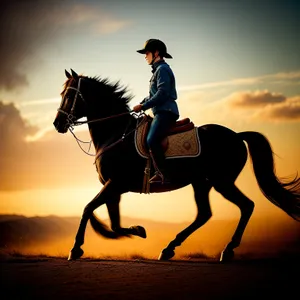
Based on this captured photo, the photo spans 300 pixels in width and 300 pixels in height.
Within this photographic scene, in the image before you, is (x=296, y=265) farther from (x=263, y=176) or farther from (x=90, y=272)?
(x=90, y=272)

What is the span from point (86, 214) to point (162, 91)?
2394mm

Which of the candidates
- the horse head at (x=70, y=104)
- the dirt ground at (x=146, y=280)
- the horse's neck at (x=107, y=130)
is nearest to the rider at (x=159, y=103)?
the horse's neck at (x=107, y=130)

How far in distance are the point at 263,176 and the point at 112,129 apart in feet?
9.34

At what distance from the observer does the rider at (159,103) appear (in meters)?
7.45

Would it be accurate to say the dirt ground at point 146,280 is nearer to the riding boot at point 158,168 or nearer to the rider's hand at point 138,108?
the riding boot at point 158,168

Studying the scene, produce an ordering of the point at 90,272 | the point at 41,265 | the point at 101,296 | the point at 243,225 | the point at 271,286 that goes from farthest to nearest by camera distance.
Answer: the point at 243,225 < the point at 41,265 < the point at 90,272 < the point at 271,286 < the point at 101,296

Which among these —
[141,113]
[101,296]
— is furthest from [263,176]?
[101,296]

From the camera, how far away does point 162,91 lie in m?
7.43

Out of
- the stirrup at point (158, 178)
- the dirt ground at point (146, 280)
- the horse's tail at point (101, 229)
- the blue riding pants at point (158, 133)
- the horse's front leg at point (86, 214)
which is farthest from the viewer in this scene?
the horse's tail at point (101, 229)

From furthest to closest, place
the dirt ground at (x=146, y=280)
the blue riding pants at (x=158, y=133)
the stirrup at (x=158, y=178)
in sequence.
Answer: the stirrup at (x=158, y=178)
the blue riding pants at (x=158, y=133)
the dirt ground at (x=146, y=280)

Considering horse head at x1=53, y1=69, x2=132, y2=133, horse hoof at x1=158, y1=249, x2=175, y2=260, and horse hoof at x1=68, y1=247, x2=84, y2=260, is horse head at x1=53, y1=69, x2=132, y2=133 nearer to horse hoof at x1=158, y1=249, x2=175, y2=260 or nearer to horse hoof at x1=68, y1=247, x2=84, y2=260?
horse hoof at x1=68, y1=247, x2=84, y2=260

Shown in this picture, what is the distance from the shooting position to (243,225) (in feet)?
25.3

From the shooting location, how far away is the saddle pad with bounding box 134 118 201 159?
7656 millimetres

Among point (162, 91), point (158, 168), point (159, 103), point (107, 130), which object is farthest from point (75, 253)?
point (162, 91)
